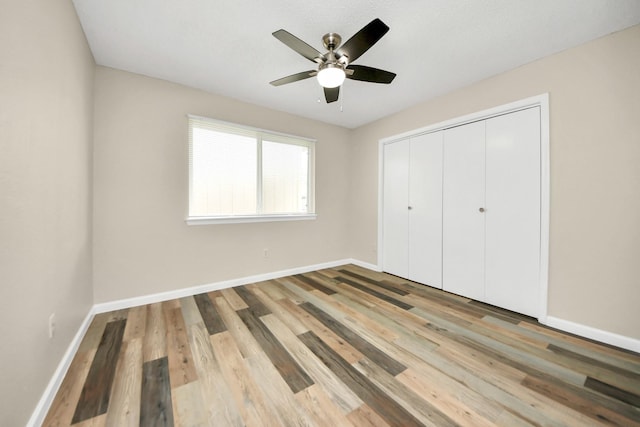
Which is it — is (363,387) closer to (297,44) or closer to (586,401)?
(586,401)

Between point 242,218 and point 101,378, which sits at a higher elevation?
point 242,218

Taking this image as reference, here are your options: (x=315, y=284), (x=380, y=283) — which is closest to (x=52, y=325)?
(x=315, y=284)

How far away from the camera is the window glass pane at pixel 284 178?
11.4 ft

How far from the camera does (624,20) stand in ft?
5.78

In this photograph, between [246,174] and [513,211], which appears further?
[246,174]

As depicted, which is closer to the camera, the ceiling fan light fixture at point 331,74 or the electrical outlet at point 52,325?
the electrical outlet at point 52,325

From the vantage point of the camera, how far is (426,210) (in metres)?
3.26

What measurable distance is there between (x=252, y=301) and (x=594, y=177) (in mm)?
3471

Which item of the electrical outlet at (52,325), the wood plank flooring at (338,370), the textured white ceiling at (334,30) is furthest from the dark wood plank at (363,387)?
the textured white ceiling at (334,30)

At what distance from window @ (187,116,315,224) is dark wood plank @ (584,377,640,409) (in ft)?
10.6

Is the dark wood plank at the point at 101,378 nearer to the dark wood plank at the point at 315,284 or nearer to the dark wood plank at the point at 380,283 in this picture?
the dark wood plank at the point at 315,284

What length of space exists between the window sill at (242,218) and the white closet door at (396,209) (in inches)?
49.7

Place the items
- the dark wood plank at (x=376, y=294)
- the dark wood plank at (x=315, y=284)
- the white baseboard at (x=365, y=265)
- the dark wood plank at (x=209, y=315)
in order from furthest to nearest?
1. the white baseboard at (x=365, y=265)
2. the dark wood plank at (x=315, y=284)
3. the dark wood plank at (x=376, y=294)
4. the dark wood plank at (x=209, y=315)

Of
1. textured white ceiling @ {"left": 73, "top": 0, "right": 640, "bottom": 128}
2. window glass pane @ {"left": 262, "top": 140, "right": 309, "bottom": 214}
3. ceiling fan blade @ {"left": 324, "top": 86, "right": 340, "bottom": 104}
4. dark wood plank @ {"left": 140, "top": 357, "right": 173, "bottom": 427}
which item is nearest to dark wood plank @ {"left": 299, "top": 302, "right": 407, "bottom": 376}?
dark wood plank @ {"left": 140, "top": 357, "right": 173, "bottom": 427}
